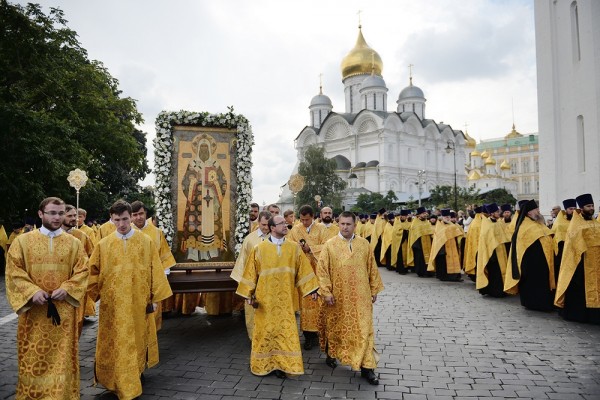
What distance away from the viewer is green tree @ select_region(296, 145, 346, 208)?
147ft

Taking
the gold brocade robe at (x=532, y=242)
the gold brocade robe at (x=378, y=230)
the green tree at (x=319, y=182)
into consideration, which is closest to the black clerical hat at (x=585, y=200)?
the gold brocade robe at (x=532, y=242)

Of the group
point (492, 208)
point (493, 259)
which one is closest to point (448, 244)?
point (492, 208)

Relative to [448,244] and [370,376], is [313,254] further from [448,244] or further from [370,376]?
[448,244]

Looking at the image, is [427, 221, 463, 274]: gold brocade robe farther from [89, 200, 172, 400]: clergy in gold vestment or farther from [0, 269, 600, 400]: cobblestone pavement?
[89, 200, 172, 400]: clergy in gold vestment

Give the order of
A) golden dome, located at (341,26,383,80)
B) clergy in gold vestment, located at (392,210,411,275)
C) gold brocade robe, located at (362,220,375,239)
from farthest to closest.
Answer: golden dome, located at (341,26,383,80), gold brocade robe, located at (362,220,375,239), clergy in gold vestment, located at (392,210,411,275)

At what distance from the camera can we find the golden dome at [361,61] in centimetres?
5975

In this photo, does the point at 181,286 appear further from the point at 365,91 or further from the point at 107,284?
the point at 365,91

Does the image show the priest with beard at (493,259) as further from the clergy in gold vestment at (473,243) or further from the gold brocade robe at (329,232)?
the gold brocade robe at (329,232)

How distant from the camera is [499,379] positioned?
4.88m

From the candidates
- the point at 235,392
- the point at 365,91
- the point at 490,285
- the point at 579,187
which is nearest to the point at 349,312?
the point at 235,392

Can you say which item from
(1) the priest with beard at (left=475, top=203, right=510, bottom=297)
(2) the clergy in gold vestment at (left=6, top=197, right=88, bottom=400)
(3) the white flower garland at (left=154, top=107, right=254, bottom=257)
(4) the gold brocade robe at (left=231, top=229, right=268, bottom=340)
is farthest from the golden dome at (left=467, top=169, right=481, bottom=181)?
(2) the clergy in gold vestment at (left=6, top=197, right=88, bottom=400)

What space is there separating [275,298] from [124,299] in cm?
161

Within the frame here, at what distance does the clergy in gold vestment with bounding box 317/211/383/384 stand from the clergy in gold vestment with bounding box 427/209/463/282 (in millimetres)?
7412

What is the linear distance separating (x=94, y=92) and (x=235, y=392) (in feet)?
60.0
